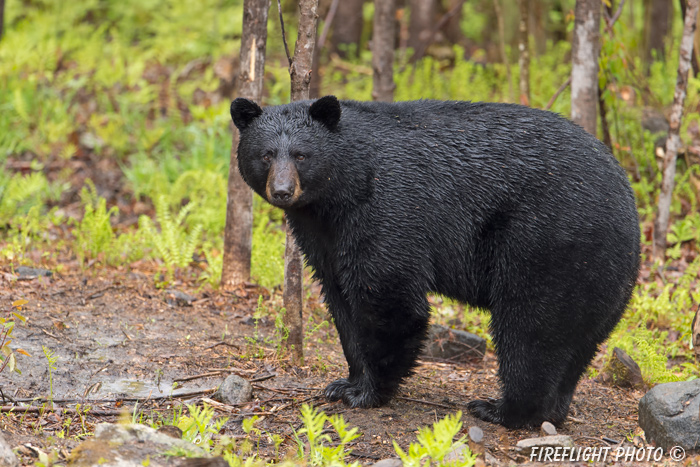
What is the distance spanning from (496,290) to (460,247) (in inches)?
15.1

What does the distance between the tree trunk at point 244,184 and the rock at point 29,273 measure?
1759mm

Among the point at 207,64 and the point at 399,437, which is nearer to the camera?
the point at 399,437

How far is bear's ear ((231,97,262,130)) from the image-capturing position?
4.61 meters

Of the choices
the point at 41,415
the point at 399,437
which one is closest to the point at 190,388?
the point at 41,415

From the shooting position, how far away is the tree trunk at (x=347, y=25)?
14719 millimetres

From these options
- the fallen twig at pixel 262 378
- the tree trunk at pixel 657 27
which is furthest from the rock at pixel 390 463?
the tree trunk at pixel 657 27

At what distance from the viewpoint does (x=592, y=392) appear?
5.75 meters

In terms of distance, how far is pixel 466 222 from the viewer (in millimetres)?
4672

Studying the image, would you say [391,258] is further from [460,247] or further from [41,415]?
[41,415]

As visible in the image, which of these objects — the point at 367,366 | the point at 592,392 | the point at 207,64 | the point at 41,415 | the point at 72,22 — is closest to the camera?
the point at 41,415

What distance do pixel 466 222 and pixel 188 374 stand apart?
7.97 feet

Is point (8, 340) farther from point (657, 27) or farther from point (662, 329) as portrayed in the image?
point (657, 27)

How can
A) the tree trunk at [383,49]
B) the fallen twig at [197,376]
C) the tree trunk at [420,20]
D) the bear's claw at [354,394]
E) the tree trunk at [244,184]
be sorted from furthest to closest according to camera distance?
the tree trunk at [420,20] < the tree trunk at [383,49] < the tree trunk at [244,184] < the fallen twig at [197,376] < the bear's claw at [354,394]

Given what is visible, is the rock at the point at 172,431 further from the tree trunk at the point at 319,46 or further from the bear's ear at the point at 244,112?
the tree trunk at the point at 319,46
